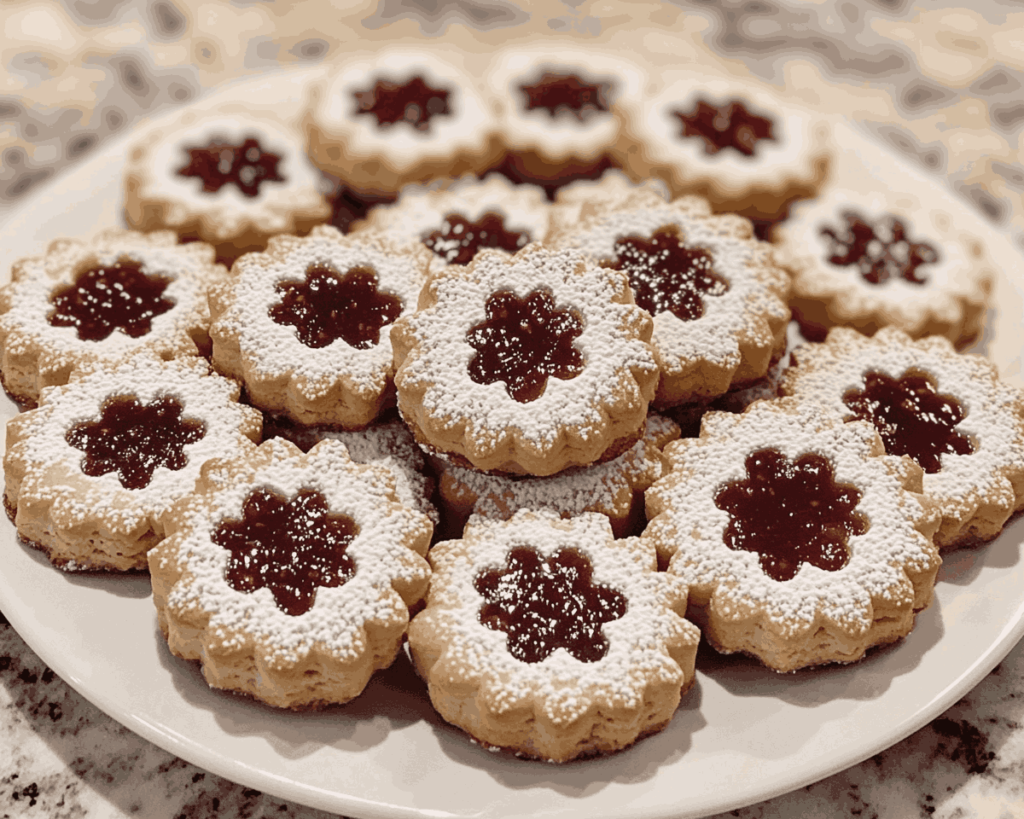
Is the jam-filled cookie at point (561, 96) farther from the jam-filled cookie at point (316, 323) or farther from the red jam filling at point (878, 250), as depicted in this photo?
the jam-filled cookie at point (316, 323)

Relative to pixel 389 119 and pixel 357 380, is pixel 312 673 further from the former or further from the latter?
pixel 389 119

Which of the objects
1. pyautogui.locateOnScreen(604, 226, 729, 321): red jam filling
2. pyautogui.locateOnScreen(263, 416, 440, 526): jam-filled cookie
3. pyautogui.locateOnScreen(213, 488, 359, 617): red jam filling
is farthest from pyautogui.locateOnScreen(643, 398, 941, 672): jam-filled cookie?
pyautogui.locateOnScreen(213, 488, 359, 617): red jam filling

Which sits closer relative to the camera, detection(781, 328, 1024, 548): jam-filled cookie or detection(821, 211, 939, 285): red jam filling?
detection(781, 328, 1024, 548): jam-filled cookie

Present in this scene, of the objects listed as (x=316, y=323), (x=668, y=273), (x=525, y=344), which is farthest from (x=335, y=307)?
(x=668, y=273)

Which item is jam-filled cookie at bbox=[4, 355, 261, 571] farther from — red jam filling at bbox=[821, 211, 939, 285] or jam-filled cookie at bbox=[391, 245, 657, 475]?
red jam filling at bbox=[821, 211, 939, 285]

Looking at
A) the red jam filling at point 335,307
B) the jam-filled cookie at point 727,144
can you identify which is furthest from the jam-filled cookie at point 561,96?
the red jam filling at point 335,307

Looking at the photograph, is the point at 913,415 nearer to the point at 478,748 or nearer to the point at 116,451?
the point at 478,748
